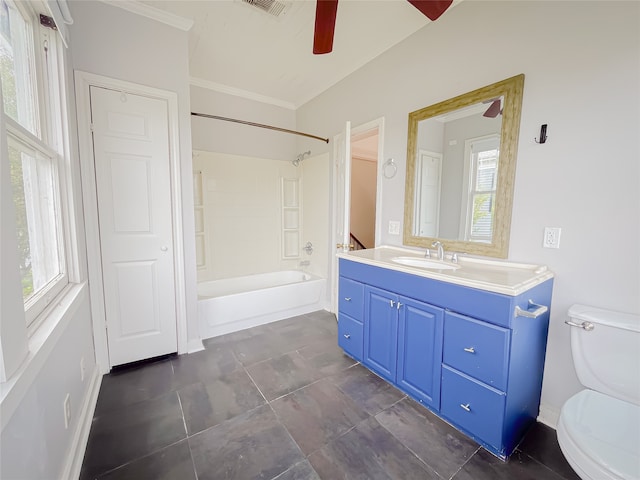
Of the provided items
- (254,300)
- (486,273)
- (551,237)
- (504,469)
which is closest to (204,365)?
(254,300)

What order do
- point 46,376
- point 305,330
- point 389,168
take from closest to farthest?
point 46,376 < point 389,168 < point 305,330

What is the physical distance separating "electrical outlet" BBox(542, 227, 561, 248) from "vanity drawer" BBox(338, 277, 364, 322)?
1143 millimetres

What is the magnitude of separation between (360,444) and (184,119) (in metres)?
2.56

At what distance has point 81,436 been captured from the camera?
1.35m

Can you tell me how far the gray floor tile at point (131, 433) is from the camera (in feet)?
4.25

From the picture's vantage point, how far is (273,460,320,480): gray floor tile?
4.00 feet

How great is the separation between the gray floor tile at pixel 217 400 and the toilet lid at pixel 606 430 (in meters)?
1.56

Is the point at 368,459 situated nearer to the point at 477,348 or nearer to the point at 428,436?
the point at 428,436

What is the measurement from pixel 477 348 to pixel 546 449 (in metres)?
0.67

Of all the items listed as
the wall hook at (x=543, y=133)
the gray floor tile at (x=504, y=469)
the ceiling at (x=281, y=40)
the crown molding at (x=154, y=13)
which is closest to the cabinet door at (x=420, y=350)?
the gray floor tile at (x=504, y=469)

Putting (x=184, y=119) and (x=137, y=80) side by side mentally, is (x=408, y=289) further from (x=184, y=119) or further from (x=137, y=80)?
(x=137, y=80)

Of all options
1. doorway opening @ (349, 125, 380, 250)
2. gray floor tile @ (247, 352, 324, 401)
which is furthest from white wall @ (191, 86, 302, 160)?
gray floor tile @ (247, 352, 324, 401)

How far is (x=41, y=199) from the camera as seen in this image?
1.35 meters

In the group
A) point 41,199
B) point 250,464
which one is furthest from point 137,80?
point 250,464
